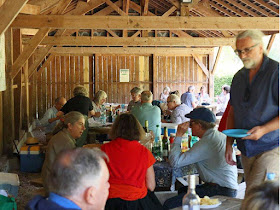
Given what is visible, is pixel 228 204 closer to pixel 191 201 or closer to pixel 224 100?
pixel 191 201

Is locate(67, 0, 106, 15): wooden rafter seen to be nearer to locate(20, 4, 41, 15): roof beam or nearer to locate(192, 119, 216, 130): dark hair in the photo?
locate(20, 4, 41, 15): roof beam

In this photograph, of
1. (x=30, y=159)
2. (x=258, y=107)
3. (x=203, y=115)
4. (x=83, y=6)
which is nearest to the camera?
(x=258, y=107)

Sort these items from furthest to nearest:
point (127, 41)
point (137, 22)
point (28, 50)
Answer: point (127, 41) < point (28, 50) < point (137, 22)

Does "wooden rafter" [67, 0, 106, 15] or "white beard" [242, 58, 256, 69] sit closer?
"white beard" [242, 58, 256, 69]

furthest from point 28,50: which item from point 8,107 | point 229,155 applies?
point 229,155

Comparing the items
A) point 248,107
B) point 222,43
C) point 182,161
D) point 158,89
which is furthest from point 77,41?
point 248,107

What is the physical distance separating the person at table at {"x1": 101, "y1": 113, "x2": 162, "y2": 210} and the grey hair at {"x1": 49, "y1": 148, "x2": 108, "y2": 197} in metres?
1.59

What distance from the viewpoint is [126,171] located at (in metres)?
3.41

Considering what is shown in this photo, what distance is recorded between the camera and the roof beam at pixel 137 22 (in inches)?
311

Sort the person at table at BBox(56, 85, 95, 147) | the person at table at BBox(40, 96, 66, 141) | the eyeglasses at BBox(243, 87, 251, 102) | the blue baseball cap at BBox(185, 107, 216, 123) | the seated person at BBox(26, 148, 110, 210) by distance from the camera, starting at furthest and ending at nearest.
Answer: the person at table at BBox(40, 96, 66, 141) < the person at table at BBox(56, 85, 95, 147) < the blue baseball cap at BBox(185, 107, 216, 123) < the eyeglasses at BBox(243, 87, 251, 102) < the seated person at BBox(26, 148, 110, 210)

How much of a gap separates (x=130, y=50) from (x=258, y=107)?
13.4 metres

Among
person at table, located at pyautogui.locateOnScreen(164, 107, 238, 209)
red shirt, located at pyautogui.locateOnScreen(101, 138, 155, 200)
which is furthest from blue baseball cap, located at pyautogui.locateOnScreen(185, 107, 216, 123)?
red shirt, located at pyautogui.locateOnScreen(101, 138, 155, 200)

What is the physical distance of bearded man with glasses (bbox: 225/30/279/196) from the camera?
9.36 ft

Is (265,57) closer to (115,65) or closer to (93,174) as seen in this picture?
(93,174)
